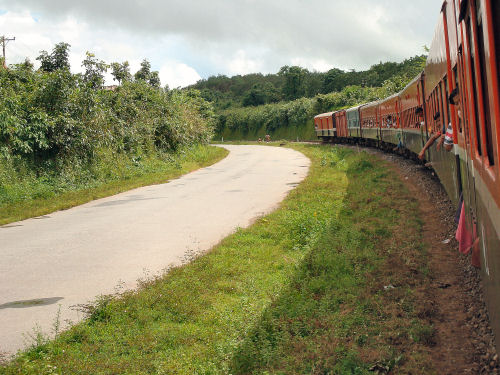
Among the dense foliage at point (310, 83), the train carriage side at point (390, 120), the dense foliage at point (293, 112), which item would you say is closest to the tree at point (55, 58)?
the train carriage side at point (390, 120)

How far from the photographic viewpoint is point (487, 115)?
11.2ft

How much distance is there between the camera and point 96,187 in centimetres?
1833

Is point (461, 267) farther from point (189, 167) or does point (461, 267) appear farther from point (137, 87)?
point (137, 87)

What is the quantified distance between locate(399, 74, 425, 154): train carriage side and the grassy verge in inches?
374

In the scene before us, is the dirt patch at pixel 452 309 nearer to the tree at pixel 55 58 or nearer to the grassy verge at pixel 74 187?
the grassy verge at pixel 74 187

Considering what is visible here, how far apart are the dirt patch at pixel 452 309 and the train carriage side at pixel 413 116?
17.1 feet

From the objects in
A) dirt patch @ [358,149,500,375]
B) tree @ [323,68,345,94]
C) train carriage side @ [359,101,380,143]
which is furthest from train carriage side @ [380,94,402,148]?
tree @ [323,68,345,94]

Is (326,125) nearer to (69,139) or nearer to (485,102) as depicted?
(69,139)

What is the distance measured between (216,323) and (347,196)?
28.7ft

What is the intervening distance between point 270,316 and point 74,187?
1386 centimetres

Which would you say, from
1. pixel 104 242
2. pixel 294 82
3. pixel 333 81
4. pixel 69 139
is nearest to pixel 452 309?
pixel 104 242

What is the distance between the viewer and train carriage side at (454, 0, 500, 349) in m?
2.71

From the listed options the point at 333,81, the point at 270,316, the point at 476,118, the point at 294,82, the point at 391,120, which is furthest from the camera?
the point at 294,82

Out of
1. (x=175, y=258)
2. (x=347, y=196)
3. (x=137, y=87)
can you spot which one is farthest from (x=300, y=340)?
(x=137, y=87)
